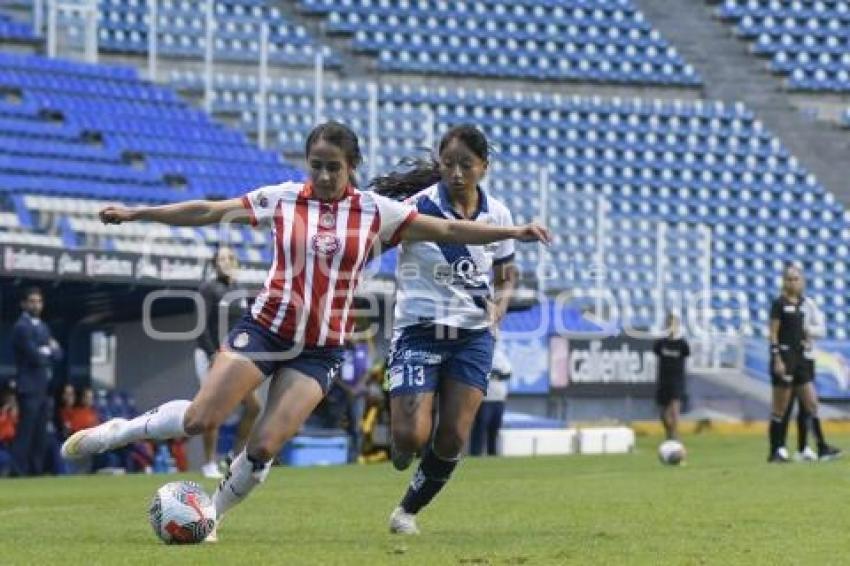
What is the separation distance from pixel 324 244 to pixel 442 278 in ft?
4.33

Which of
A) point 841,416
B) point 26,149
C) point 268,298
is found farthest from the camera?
point 841,416

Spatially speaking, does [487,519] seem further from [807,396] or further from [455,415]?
[807,396]

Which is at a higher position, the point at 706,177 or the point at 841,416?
the point at 706,177

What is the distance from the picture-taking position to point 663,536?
11.8 metres

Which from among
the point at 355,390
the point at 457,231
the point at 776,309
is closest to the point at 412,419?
the point at 457,231

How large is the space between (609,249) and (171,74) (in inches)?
311

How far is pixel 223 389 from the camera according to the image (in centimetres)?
1070

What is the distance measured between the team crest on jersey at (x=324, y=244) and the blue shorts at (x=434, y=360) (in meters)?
1.23

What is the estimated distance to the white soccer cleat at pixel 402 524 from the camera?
1196cm

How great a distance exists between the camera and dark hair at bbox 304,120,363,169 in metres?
10.9

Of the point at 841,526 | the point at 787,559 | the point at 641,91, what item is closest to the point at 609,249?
the point at 641,91

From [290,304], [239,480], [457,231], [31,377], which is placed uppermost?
[457,231]

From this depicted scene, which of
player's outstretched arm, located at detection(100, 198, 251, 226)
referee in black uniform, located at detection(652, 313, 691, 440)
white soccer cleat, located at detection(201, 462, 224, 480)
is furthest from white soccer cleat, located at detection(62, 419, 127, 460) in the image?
referee in black uniform, located at detection(652, 313, 691, 440)

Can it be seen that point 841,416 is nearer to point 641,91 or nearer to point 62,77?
point 641,91
